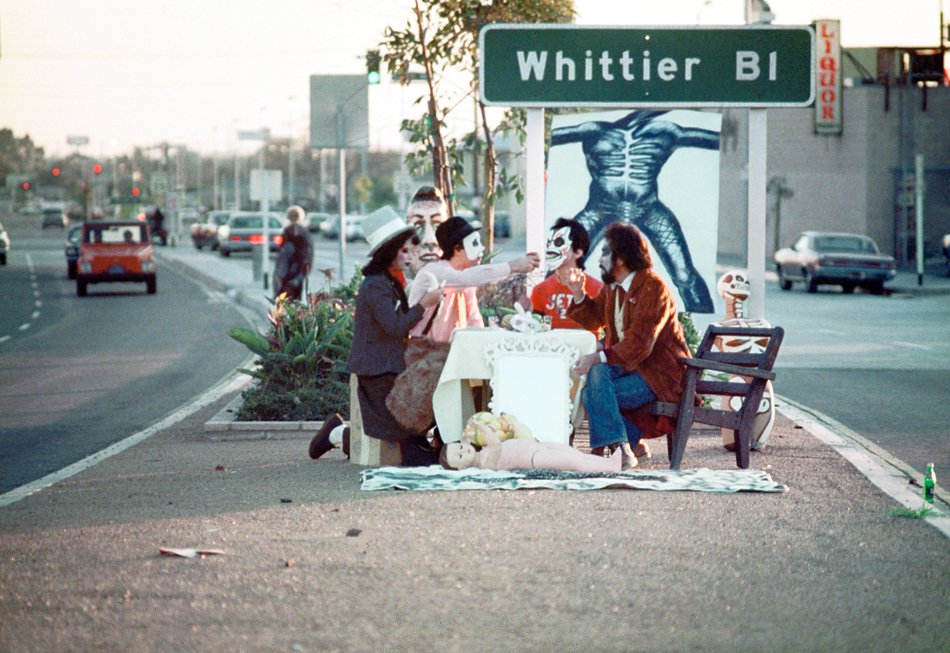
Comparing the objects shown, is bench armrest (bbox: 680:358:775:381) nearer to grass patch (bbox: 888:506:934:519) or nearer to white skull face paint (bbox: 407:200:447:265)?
grass patch (bbox: 888:506:934:519)

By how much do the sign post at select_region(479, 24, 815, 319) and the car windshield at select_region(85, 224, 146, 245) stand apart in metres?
26.5

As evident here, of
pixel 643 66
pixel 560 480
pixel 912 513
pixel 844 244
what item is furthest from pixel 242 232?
pixel 912 513

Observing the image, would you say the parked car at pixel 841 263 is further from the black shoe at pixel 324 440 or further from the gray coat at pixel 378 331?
the gray coat at pixel 378 331

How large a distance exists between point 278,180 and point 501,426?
89.1 ft

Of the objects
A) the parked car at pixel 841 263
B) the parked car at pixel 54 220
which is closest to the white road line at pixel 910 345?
the parked car at pixel 841 263

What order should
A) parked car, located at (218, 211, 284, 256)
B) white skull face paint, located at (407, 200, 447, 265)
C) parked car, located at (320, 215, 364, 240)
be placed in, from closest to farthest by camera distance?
white skull face paint, located at (407, 200, 447, 265) < parked car, located at (218, 211, 284, 256) < parked car, located at (320, 215, 364, 240)

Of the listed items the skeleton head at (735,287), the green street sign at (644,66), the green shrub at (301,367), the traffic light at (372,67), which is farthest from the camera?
the traffic light at (372,67)

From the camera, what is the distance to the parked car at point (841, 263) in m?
36.9

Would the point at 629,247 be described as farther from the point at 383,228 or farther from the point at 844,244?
the point at 844,244

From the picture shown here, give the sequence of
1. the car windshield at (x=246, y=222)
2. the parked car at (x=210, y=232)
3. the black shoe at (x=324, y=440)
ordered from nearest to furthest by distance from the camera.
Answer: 1. the black shoe at (x=324, y=440)
2. the car windshield at (x=246, y=222)
3. the parked car at (x=210, y=232)

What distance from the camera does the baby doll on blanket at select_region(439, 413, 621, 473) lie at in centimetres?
899

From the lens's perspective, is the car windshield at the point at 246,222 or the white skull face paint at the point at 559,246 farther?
the car windshield at the point at 246,222

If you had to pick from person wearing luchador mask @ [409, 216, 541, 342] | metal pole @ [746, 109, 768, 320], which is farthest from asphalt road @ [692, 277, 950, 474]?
person wearing luchador mask @ [409, 216, 541, 342]

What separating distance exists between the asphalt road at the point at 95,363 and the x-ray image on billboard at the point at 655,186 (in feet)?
13.8
